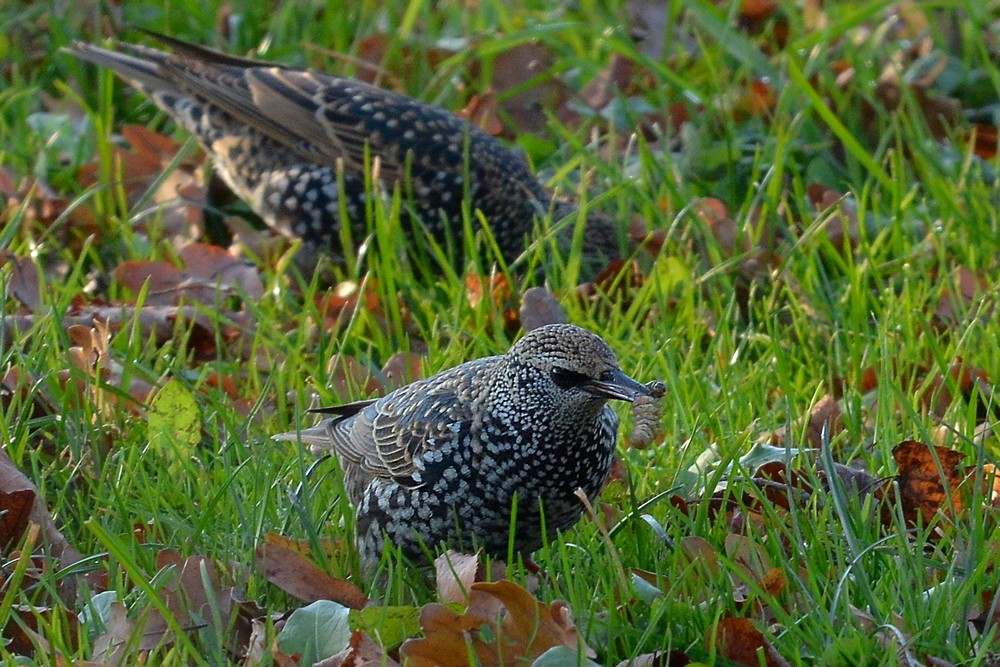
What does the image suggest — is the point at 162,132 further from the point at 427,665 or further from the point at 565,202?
the point at 427,665

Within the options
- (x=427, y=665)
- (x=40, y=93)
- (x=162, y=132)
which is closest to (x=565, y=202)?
(x=162, y=132)

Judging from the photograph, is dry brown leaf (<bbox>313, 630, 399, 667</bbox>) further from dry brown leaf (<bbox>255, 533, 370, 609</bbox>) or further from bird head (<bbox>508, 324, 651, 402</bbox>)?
bird head (<bbox>508, 324, 651, 402</bbox>)

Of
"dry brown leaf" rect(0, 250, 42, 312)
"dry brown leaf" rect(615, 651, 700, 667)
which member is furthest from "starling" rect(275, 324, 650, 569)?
"dry brown leaf" rect(0, 250, 42, 312)

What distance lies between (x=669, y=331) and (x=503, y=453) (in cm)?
150

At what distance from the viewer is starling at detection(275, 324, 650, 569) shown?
3598 millimetres

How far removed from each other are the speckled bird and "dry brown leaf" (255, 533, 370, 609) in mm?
2498

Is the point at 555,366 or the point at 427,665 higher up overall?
the point at 555,366

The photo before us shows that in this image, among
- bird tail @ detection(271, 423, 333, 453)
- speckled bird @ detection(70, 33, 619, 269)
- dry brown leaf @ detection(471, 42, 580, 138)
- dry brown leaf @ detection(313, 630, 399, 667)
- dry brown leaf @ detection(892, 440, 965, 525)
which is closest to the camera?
dry brown leaf @ detection(313, 630, 399, 667)

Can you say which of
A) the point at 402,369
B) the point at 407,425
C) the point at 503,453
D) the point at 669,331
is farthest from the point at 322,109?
the point at 503,453

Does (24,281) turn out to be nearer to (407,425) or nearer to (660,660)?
(407,425)

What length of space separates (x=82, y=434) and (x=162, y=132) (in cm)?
336

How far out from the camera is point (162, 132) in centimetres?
728

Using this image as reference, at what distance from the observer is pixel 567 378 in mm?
3584

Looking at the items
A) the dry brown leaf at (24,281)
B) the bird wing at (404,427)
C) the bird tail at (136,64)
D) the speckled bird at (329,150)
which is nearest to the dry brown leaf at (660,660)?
the bird wing at (404,427)
